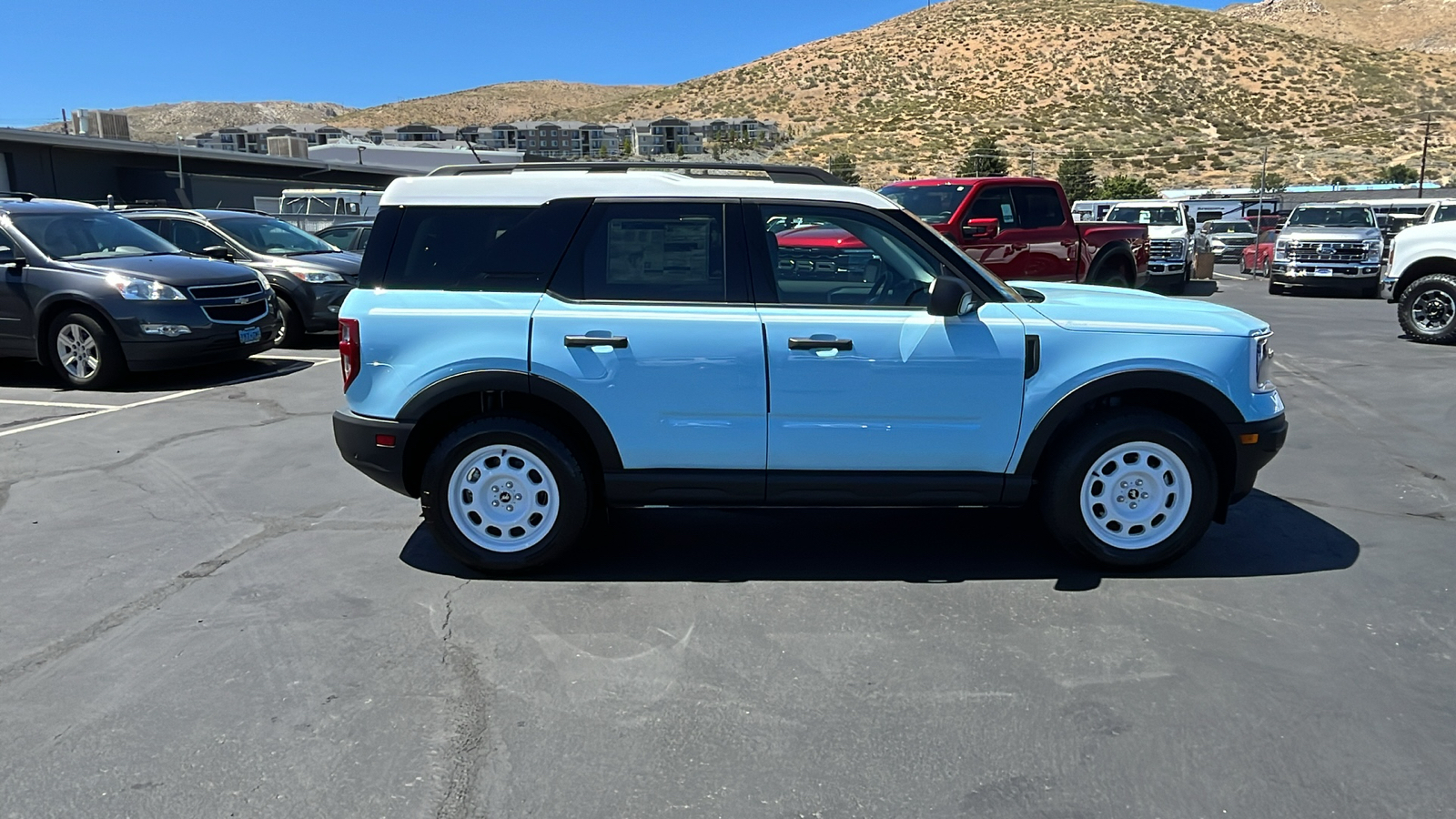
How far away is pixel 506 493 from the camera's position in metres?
4.99

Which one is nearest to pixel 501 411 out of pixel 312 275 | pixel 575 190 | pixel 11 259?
pixel 575 190

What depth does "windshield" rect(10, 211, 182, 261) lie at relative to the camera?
33.9ft

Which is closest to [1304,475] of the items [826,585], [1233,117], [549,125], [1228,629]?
[1228,629]

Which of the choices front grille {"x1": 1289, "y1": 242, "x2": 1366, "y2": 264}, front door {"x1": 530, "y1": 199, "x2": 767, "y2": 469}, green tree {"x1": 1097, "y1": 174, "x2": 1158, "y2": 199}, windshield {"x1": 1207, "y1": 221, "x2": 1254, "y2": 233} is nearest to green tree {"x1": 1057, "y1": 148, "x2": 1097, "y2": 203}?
green tree {"x1": 1097, "y1": 174, "x2": 1158, "y2": 199}

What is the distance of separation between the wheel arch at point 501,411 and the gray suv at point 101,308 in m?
6.25

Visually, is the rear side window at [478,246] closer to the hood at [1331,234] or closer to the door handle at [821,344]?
the door handle at [821,344]

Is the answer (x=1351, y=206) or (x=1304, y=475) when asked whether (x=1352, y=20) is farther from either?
(x=1304, y=475)

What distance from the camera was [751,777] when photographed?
3258mm

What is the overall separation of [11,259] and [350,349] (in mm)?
7385

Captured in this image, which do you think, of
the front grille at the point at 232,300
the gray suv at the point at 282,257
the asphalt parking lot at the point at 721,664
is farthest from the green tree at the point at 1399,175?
the front grille at the point at 232,300

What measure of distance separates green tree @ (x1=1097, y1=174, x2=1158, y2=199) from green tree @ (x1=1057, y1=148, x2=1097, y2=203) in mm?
626

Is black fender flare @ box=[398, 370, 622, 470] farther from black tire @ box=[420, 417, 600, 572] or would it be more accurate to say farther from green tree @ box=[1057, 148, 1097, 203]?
green tree @ box=[1057, 148, 1097, 203]

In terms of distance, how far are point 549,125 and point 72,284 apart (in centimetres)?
8286

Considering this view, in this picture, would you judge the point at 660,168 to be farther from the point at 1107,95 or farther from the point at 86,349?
the point at 1107,95
